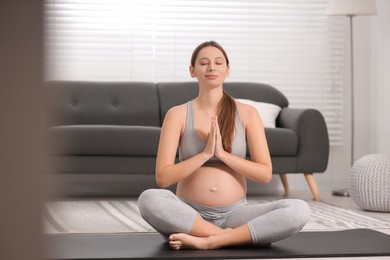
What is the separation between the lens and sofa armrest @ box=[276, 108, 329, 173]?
5500mm

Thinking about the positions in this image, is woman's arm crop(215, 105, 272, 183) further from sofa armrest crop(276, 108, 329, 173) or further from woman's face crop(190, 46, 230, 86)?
sofa armrest crop(276, 108, 329, 173)

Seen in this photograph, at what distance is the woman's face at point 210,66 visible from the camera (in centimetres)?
286

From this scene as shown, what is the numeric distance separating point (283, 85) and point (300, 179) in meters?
0.81

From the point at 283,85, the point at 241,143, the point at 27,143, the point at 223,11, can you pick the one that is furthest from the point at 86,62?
the point at 27,143

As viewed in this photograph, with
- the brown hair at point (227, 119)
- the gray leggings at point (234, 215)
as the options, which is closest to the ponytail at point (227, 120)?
the brown hair at point (227, 119)

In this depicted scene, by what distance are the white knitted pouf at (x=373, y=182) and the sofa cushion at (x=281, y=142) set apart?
0.74 meters

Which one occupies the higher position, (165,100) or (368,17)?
(368,17)

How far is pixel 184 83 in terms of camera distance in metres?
6.10

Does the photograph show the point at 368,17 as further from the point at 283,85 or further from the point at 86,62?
the point at 86,62

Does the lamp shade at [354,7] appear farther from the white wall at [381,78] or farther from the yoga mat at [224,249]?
the yoga mat at [224,249]

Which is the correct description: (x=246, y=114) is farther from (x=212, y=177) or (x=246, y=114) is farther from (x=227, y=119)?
(x=212, y=177)

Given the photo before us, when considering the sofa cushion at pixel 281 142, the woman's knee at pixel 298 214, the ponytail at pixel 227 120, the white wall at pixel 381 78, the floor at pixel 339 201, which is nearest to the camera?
the woman's knee at pixel 298 214

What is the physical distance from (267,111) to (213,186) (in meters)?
3.06

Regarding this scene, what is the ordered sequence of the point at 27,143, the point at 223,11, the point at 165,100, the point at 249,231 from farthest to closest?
the point at 223,11
the point at 165,100
the point at 249,231
the point at 27,143
